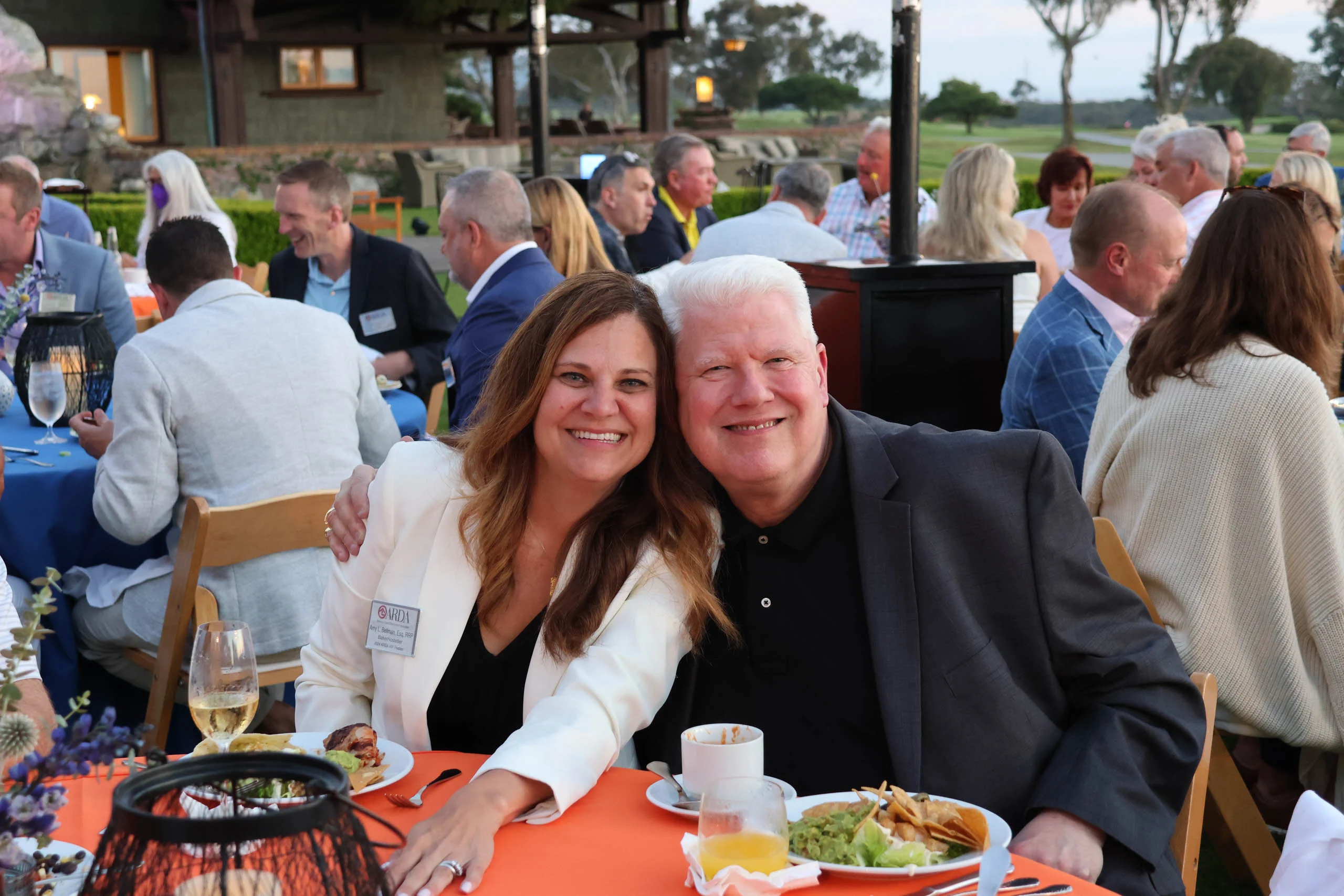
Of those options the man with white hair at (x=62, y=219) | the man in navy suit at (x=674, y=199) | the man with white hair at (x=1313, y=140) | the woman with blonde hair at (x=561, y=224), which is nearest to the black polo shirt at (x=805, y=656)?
the woman with blonde hair at (x=561, y=224)

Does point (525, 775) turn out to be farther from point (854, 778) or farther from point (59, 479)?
point (59, 479)

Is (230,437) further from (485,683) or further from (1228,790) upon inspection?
(1228,790)

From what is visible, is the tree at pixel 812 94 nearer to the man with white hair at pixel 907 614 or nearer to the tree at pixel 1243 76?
the tree at pixel 1243 76

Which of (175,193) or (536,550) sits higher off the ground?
(175,193)

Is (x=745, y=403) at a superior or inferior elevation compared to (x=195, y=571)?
superior

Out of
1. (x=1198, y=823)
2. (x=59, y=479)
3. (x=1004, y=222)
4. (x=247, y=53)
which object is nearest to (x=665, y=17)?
(x=247, y=53)

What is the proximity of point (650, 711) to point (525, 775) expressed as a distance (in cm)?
35

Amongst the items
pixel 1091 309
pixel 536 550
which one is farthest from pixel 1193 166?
pixel 536 550

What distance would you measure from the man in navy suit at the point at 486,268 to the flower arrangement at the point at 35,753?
3.30 m

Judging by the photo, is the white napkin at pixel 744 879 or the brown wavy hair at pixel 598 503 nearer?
the white napkin at pixel 744 879

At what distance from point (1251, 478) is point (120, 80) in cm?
2734

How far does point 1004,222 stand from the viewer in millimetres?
6535

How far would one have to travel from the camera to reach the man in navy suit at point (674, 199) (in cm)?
791

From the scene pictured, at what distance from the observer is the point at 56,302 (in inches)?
204
